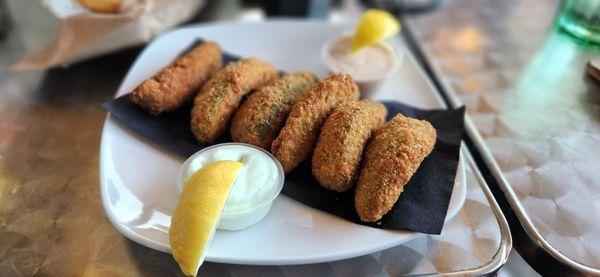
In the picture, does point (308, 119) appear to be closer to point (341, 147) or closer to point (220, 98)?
point (341, 147)

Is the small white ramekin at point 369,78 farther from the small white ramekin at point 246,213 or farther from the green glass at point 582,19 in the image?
the green glass at point 582,19

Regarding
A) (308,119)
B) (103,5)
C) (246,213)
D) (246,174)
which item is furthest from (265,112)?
(103,5)

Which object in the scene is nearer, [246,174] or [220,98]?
[246,174]

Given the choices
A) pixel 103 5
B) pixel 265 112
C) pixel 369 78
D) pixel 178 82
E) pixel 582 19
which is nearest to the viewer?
pixel 265 112

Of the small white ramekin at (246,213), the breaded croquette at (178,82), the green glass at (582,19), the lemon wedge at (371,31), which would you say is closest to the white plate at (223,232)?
the small white ramekin at (246,213)

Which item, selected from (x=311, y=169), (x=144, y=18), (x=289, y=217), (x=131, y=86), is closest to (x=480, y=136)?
(x=311, y=169)

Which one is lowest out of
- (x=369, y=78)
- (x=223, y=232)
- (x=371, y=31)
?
(x=223, y=232)

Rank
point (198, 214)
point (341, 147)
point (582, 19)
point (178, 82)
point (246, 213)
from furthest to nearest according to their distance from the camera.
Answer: point (582, 19) < point (178, 82) < point (341, 147) < point (246, 213) < point (198, 214)
